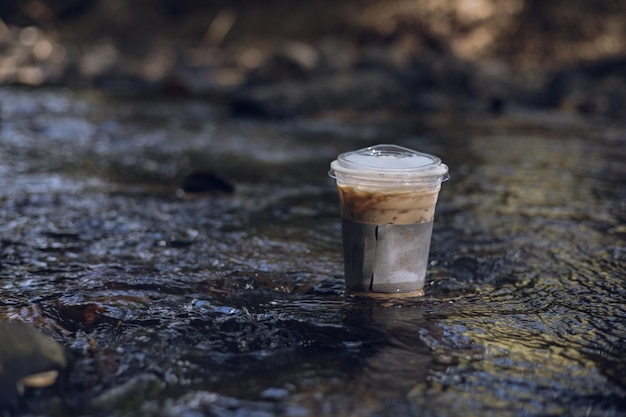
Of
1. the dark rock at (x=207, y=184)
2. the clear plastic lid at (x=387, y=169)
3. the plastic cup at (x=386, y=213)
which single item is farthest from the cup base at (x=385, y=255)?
the dark rock at (x=207, y=184)

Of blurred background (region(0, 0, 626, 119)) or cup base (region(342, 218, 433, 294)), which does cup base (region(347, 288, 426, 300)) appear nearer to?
cup base (region(342, 218, 433, 294))

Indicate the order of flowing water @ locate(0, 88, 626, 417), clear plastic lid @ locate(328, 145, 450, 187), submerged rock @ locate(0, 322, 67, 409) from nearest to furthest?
submerged rock @ locate(0, 322, 67, 409)
flowing water @ locate(0, 88, 626, 417)
clear plastic lid @ locate(328, 145, 450, 187)

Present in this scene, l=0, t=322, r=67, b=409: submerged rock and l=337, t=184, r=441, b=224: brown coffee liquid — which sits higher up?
l=337, t=184, r=441, b=224: brown coffee liquid

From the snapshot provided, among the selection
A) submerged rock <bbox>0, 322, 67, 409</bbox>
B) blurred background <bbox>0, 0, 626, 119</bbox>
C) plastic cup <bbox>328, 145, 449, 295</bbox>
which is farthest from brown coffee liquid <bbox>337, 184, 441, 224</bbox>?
blurred background <bbox>0, 0, 626, 119</bbox>

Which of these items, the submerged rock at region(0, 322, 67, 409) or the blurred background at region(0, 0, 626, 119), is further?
the blurred background at region(0, 0, 626, 119)

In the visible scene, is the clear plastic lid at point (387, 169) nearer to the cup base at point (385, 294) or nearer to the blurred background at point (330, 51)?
the cup base at point (385, 294)

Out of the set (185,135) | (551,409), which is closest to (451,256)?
(551,409)

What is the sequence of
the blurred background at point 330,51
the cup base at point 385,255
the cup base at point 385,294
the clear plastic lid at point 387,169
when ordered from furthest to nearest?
the blurred background at point 330,51 → the cup base at point 385,294 → the cup base at point 385,255 → the clear plastic lid at point 387,169

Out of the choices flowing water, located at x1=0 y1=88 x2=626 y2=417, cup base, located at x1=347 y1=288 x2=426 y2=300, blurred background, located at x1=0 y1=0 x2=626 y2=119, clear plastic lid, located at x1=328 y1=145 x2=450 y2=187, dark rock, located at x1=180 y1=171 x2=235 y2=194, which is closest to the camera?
flowing water, located at x1=0 y1=88 x2=626 y2=417

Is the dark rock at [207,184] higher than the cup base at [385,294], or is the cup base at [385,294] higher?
the cup base at [385,294]
